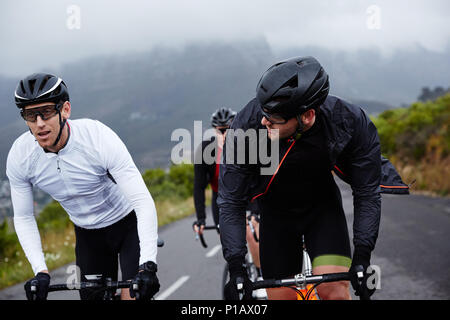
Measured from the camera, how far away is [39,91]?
9.57ft

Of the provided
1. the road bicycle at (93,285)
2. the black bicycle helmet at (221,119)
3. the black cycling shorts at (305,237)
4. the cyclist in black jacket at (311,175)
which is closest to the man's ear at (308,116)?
the cyclist in black jacket at (311,175)

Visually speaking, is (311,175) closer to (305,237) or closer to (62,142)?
(305,237)

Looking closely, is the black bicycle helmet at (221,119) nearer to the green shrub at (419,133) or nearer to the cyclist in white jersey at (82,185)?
the cyclist in white jersey at (82,185)

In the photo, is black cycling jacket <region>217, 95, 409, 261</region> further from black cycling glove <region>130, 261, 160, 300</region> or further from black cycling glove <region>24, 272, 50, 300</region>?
black cycling glove <region>24, 272, 50, 300</region>

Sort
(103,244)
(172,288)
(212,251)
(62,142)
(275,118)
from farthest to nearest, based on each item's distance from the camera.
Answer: (212,251) < (172,288) < (103,244) < (62,142) < (275,118)

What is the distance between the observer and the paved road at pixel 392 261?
636 centimetres

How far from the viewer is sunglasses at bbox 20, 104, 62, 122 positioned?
2.92 meters

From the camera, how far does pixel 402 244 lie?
8.98 meters

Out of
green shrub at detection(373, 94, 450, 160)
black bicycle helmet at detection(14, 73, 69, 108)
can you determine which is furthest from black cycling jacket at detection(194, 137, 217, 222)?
green shrub at detection(373, 94, 450, 160)

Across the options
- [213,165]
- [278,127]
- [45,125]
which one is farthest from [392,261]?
[45,125]

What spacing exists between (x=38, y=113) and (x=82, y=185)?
0.66 metres

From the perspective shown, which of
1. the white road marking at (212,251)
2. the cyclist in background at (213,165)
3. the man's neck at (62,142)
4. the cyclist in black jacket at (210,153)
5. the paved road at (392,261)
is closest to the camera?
the man's neck at (62,142)

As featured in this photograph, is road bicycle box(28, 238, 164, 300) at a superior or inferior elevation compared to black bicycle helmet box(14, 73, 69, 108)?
inferior

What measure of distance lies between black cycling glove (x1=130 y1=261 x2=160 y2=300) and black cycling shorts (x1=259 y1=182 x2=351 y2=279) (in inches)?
44.6
